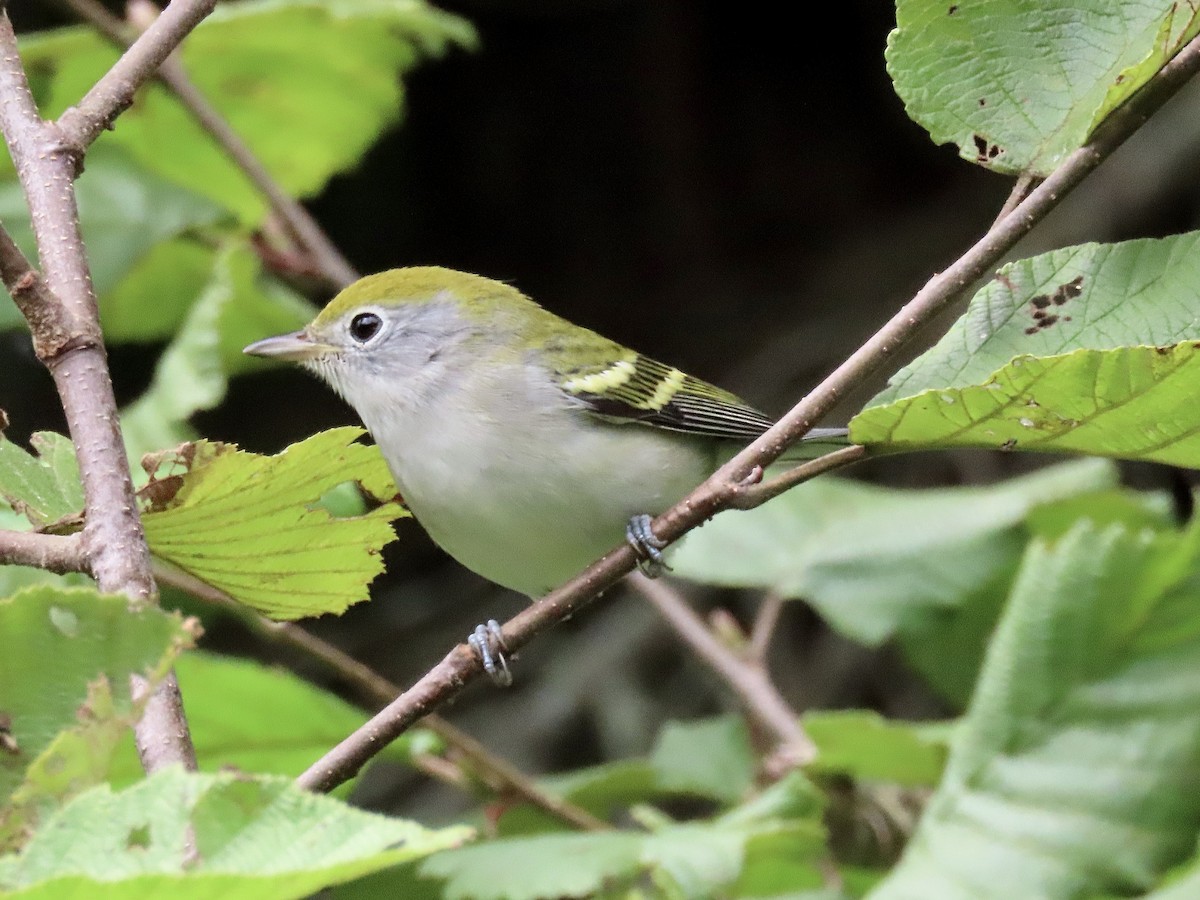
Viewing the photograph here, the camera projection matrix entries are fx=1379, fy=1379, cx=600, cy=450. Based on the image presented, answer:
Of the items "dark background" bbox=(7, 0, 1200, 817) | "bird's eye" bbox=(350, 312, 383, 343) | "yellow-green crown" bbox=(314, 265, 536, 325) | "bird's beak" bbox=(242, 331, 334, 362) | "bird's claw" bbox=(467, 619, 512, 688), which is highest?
"dark background" bbox=(7, 0, 1200, 817)

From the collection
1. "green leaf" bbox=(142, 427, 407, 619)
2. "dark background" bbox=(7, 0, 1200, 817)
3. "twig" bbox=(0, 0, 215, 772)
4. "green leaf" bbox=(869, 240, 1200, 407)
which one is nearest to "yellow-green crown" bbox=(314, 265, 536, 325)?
"green leaf" bbox=(142, 427, 407, 619)

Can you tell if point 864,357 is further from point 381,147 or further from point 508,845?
point 381,147

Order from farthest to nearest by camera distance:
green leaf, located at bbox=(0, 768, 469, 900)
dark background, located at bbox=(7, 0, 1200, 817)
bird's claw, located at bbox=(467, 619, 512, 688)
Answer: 1. dark background, located at bbox=(7, 0, 1200, 817)
2. bird's claw, located at bbox=(467, 619, 512, 688)
3. green leaf, located at bbox=(0, 768, 469, 900)

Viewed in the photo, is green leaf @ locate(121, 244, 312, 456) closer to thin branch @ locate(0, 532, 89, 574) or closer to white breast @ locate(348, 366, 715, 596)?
white breast @ locate(348, 366, 715, 596)

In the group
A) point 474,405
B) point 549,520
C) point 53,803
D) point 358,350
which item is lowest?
point 53,803

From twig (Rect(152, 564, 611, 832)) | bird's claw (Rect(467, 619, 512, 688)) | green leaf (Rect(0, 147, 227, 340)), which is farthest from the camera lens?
green leaf (Rect(0, 147, 227, 340))

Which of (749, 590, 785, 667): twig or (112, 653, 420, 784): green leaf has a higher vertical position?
(749, 590, 785, 667): twig

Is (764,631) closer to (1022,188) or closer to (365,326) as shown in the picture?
(365,326)

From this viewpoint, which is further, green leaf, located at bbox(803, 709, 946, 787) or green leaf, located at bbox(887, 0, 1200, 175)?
green leaf, located at bbox(803, 709, 946, 787)

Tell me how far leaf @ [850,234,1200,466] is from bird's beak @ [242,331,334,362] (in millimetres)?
1303

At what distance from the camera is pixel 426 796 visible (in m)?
4.02

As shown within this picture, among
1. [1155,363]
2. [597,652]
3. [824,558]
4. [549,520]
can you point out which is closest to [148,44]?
[1155,363]

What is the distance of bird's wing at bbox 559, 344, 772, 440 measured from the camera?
2225 millimetres

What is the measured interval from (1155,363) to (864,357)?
0.73ft
